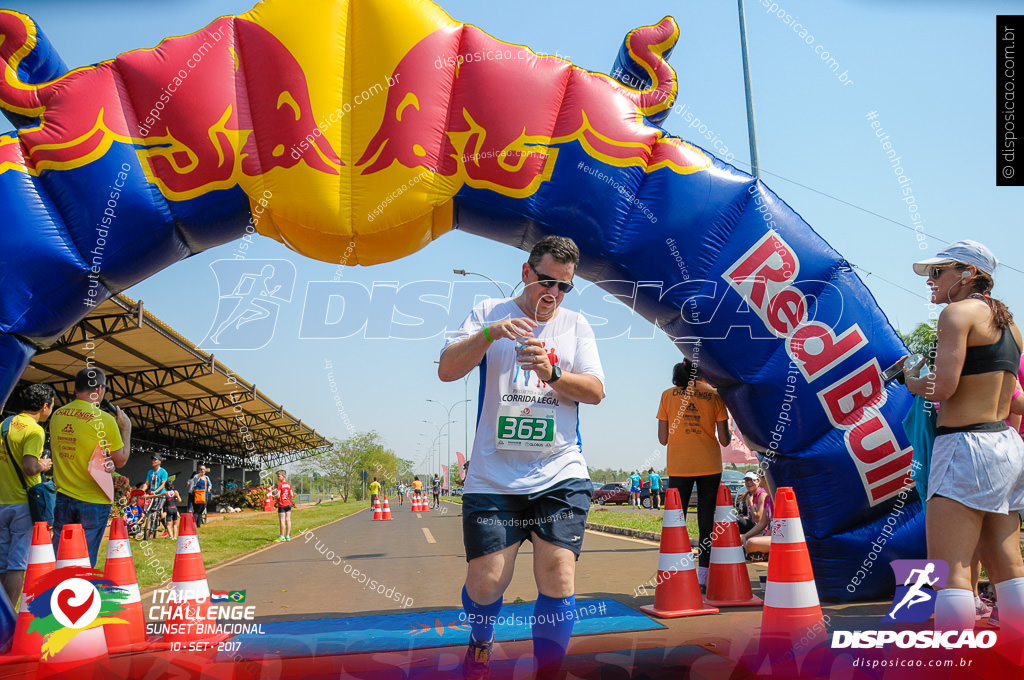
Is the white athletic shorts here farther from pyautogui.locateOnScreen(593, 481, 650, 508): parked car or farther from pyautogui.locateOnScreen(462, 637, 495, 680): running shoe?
pyautogui.locateOnScreen(593, 481, 650, 508): parked car

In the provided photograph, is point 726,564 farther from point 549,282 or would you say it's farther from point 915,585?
point 549,282

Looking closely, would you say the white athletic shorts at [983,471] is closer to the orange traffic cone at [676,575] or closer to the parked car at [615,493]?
the orange traffic cone at [676,575]

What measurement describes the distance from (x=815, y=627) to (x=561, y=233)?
9.91ft

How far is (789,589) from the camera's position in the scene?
132 inches

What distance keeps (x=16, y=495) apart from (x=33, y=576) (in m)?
0.70

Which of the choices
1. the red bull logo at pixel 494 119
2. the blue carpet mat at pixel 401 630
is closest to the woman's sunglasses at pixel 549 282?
the blue carpet mat at pixel 401 630

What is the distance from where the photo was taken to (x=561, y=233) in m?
5.15

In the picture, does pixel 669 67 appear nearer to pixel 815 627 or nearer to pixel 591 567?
pixel 815 627

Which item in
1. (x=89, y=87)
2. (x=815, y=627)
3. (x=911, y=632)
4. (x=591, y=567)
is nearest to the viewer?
(x=911, y=632)

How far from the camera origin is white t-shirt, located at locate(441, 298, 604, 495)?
291cm

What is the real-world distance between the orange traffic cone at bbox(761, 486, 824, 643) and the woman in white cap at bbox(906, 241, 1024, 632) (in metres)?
0.62

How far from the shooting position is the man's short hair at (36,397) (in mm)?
4617

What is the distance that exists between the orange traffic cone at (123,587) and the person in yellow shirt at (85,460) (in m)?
0.26

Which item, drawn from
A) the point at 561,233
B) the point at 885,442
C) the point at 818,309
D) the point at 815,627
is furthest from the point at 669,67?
the point at 815,627
